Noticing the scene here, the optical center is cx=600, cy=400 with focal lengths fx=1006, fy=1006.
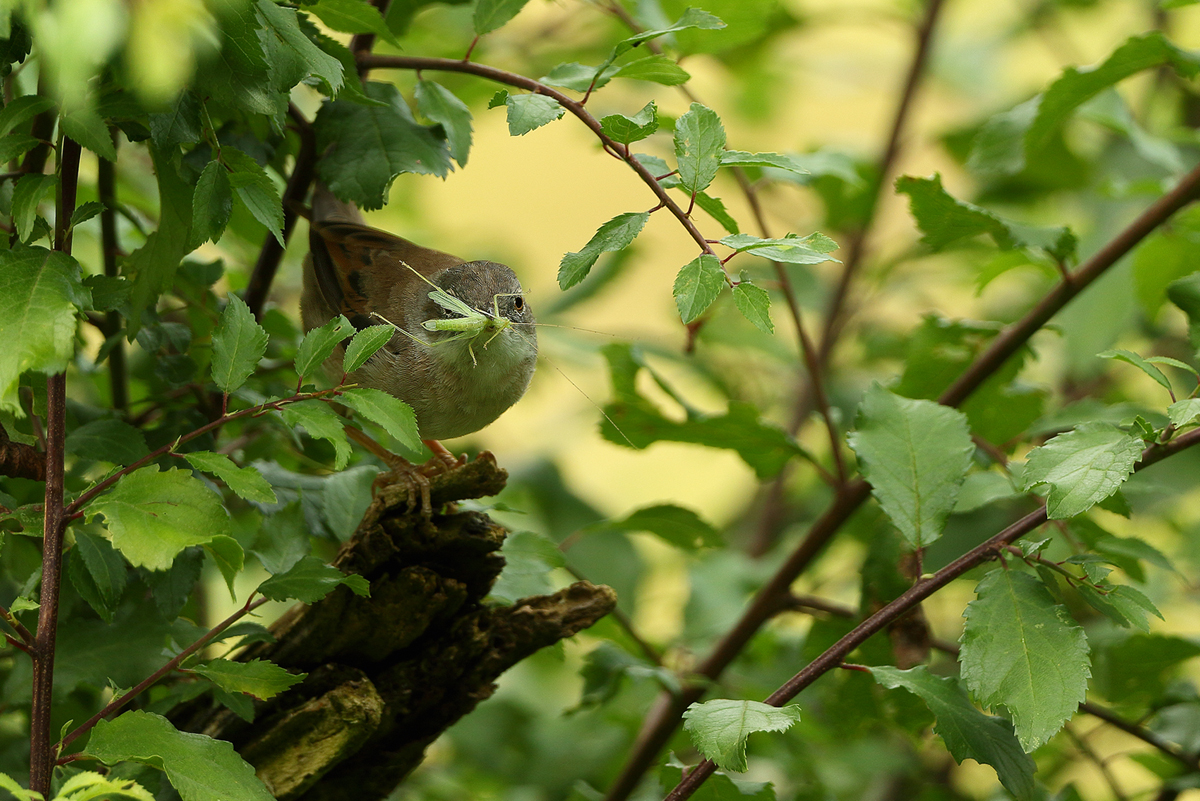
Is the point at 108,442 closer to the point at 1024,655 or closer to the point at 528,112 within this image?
the point at 528,112

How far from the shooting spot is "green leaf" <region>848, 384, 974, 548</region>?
164 centimetres

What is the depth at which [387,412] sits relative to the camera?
1.34m

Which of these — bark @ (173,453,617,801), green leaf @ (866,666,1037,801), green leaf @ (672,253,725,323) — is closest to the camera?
green leaf @ (672,253,725,323)

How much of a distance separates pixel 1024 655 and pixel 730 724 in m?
0.45

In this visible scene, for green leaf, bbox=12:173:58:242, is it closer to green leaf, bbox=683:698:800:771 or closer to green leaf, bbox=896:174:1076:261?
green leaf, bbox=683:698:800:771

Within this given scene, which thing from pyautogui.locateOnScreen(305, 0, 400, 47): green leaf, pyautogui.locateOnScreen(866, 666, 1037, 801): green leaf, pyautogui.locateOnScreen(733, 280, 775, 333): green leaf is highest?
pyautogui.locateOnScreen(305, 0, 400, 47): green leaf

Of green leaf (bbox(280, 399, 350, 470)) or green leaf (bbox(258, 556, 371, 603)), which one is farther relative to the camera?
green leaf (bbox(258, 556, 371, 603))

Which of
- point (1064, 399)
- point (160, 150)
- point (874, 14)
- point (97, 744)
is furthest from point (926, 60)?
point (97, 744)

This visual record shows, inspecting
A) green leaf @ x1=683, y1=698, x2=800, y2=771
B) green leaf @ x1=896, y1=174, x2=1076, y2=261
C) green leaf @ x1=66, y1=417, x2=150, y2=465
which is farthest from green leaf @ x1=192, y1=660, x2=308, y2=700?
green leaf @ x1=896, y1=174, x2=1076, y2=261

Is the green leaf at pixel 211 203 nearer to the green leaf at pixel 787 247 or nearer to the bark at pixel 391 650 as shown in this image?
the bark at pixel 391 650

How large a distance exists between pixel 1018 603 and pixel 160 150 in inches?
54.0

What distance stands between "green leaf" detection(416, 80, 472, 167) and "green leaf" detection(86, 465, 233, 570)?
2.50 feet

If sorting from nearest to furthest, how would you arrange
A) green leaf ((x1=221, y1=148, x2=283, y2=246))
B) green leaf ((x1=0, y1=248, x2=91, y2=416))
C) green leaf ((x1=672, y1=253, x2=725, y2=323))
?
green leaf ((x1=0, y1=248, x2=91, y2=416))
green leaf ((x1=672, y1=253, x2=725, y2=323))
green leaf ((x1=221, y1=148, x2=283, y2=246))

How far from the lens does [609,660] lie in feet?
7.43
